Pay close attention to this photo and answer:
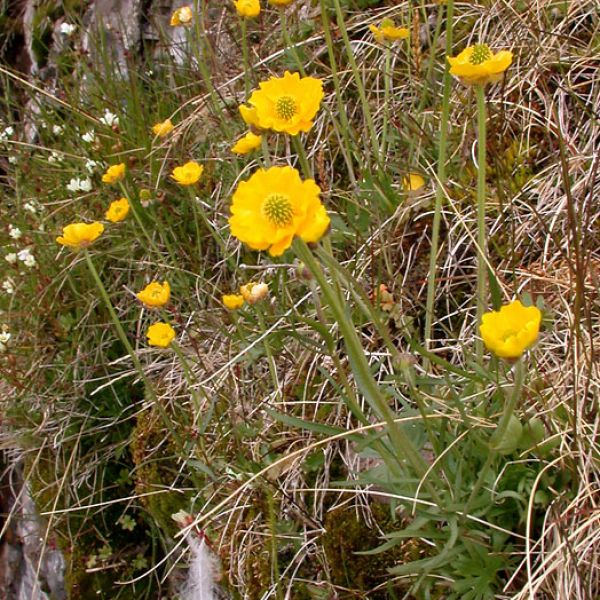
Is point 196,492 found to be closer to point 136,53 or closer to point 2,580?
point 2,580

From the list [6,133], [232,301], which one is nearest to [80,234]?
[232,301]

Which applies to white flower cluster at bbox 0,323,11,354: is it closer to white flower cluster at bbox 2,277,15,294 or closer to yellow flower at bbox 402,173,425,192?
white flower cluster at bbox 2,277,15,294

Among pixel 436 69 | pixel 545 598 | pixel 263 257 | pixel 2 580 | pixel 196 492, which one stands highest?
pixel 436 69

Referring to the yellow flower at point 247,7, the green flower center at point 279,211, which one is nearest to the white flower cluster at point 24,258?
the yellow flower at point 247,7

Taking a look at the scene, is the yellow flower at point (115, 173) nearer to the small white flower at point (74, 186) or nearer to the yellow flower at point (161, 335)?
the yellow flower at point (161, 335)

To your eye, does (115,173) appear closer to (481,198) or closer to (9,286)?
(9,286)

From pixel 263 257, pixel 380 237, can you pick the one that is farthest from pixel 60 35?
pixel 380 237
